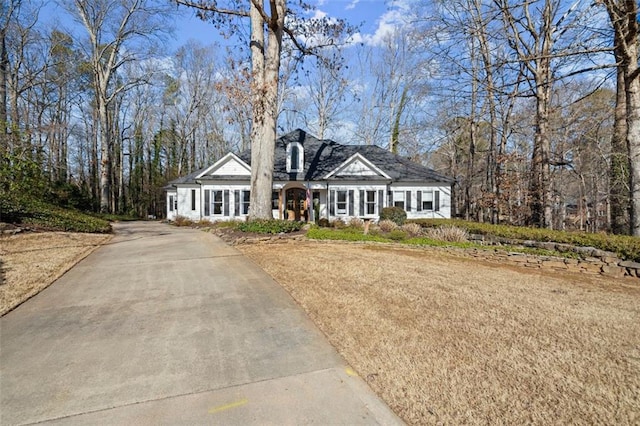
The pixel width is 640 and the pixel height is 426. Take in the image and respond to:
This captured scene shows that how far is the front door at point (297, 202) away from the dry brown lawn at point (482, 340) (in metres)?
13.5

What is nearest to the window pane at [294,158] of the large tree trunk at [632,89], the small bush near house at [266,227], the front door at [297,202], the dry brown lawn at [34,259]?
the front door at [297,202]

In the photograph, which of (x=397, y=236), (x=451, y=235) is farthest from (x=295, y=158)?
(x=451, y=235)

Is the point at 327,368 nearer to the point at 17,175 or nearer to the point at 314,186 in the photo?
the point at 17,175

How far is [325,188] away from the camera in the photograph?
19.1m

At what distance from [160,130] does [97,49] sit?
42.0 ft

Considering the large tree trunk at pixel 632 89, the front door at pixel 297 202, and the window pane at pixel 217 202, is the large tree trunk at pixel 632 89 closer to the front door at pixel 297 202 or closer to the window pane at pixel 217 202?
the front door at pixel 297 202

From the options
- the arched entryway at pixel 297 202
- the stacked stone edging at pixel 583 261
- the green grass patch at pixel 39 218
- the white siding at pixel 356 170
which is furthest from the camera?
the arched entryway at pixel 297 202

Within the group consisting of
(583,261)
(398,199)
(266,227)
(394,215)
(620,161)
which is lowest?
(583,261)

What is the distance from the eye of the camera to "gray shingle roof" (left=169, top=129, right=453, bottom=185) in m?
19.2

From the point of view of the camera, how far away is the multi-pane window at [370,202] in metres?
18.5

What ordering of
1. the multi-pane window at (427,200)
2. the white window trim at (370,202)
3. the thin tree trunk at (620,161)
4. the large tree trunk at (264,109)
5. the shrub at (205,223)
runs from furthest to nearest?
1. the multi-pane window at (427,200)
2. the white window trim at (370,202)
3. the shrub at (205,223)
4. the large tree trunk at (264,109)
5. the thin tree trunk at (620,161)

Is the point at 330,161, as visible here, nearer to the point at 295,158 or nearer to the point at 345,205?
the point at 295,158

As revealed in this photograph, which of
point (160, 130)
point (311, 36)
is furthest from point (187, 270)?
point (160, 130)

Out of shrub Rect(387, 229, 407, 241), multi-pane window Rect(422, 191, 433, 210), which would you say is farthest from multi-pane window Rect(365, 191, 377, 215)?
shrub Rect(387, 229, 407, 241)
